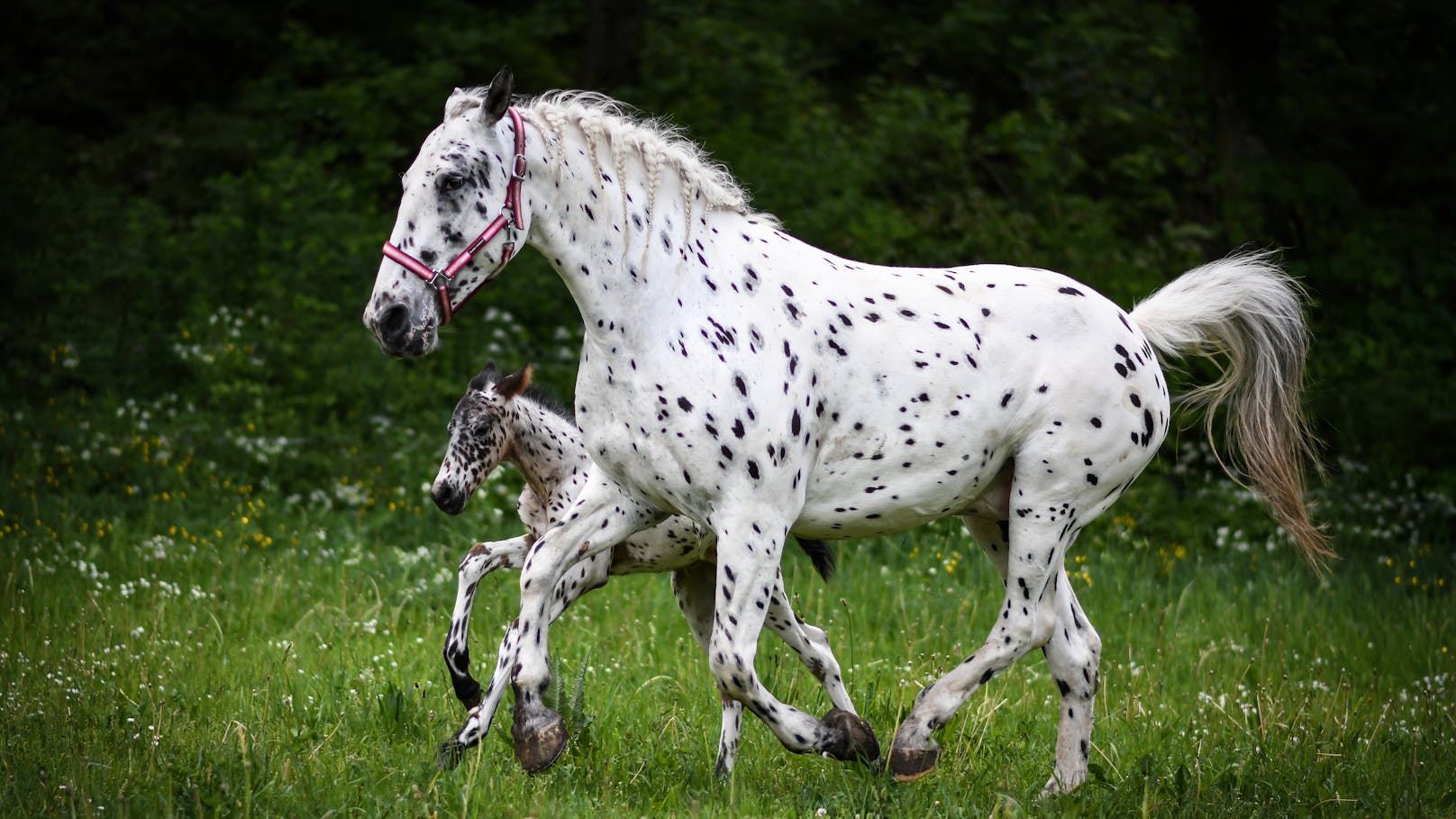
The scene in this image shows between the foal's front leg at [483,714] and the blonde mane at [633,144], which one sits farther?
the foal's front leg at [483,714]

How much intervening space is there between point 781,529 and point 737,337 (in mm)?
651

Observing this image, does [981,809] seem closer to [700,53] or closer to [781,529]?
[781,529]

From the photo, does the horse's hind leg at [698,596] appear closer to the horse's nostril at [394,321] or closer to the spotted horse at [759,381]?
the spotted horse at [759,381]

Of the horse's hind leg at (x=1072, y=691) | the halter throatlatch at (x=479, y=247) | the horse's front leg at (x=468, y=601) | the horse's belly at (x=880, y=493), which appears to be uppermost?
the halter throatlatch at (x=479, y=247)

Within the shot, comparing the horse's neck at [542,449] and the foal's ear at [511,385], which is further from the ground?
the foal's ear at [511,385]

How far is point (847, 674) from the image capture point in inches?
266

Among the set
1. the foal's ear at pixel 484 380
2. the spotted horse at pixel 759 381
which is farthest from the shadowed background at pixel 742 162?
the spotted horse at pixel 759 381

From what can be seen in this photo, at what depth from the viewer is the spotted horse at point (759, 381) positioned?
4.59 m

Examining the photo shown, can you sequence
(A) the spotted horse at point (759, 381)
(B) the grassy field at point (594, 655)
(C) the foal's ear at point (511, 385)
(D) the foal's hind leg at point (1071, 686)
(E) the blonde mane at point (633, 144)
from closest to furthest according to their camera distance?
(A) the spotted horse at point (759, 381) < (E) the blonde mane at point (633, 144) < (B) the grassy field at point (594, 655) < (D) the foal's hind leg at point (1071, 686) < (C) the foal's ear at point (511, 385)

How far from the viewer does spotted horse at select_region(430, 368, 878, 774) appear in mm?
5332

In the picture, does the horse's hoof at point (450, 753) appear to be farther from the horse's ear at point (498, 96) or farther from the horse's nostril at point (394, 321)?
the horse's ear at point (498, 96)

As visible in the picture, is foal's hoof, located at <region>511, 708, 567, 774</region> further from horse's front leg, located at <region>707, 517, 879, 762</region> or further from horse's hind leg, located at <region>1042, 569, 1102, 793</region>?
horse's hind leg, located at <region>1042, 569, 1102, 793</region>

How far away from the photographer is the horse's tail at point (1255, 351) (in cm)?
571

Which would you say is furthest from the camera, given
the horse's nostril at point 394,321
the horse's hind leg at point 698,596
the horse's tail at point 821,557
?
the horse's tail at point 821,557
